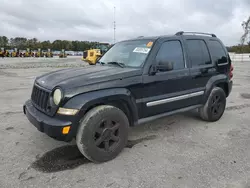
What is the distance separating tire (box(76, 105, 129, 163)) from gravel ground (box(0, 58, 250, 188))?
154 mm

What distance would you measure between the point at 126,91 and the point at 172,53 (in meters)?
1.26

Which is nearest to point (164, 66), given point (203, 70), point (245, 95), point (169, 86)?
point (169, 86)

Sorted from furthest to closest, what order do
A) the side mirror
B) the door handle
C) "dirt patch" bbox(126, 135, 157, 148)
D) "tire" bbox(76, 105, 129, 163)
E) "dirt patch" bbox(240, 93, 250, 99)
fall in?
"dirt patch" bbox(240, 93, 250, 99) → the door handle → "dirt patch" bbox(126, 135, 157, 148) → the side mirror → "tire" bbox(76, 105, 129, 163)

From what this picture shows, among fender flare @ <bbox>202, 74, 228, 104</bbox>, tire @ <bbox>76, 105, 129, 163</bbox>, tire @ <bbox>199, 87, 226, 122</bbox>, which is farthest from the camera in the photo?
tire @ <bbox>199, 87, 226, 122</bbox>

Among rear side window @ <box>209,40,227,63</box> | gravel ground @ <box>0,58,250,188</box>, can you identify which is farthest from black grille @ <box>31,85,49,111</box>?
rear side window @ <box>209,40,227,63</box>


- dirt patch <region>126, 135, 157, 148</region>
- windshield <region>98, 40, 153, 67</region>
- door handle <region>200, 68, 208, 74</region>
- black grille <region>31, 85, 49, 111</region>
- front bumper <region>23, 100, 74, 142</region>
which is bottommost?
dirt patch <region>126, 135, 157, 148</region>

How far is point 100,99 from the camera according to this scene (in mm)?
2871

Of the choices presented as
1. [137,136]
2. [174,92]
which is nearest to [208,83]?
[174,92]

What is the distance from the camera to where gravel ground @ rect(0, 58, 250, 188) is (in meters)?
2.57

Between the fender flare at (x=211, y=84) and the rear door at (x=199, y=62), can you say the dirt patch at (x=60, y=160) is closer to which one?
the rear door at (x=199, y=62)

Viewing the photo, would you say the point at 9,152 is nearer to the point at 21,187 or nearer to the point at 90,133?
the point at 21,187

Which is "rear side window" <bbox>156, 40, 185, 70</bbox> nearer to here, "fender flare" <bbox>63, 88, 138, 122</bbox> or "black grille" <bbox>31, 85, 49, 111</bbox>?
"fender flare" <bbox>63, 88, 138, 122</bbox>

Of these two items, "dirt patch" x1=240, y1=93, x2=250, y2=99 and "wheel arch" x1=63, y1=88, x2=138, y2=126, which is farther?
"dirt patch" x1=240, y1=93, x2=250, y2=99

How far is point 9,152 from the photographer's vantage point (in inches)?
127
